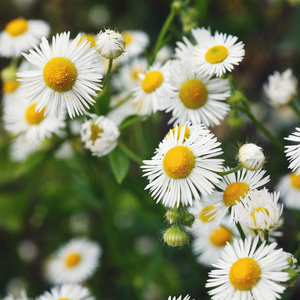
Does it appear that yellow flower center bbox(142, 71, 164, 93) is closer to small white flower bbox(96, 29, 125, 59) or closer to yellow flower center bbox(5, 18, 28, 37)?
small white flower bbox(96, 29, 125, 59)

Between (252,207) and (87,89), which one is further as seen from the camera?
(87,89)

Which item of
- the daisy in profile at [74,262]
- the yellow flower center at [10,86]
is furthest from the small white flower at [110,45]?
the daisy in profile at [74,262]

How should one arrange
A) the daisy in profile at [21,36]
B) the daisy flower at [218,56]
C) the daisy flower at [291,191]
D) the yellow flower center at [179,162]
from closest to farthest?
the yellow flower center at [179,162], the daisy flower at [218,56], the daisy flower at [291,191], the daisy in profile at [21,36]

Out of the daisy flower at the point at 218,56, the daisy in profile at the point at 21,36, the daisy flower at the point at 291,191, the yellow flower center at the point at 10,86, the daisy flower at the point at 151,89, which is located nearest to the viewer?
the daisy flower at the point at 218,56

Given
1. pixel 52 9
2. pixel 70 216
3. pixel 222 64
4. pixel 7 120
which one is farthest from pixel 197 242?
pixel 52 9

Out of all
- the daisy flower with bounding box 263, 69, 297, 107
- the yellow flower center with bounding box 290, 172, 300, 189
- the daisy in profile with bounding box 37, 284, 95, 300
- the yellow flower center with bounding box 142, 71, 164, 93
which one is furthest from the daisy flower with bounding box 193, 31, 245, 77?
the daisy in profile with bounding box 37, 284, 95, 300

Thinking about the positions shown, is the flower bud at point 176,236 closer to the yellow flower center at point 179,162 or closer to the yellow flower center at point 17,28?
the yellow flower center at point 179,162

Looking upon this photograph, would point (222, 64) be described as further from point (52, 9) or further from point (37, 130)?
point (52, 9)
